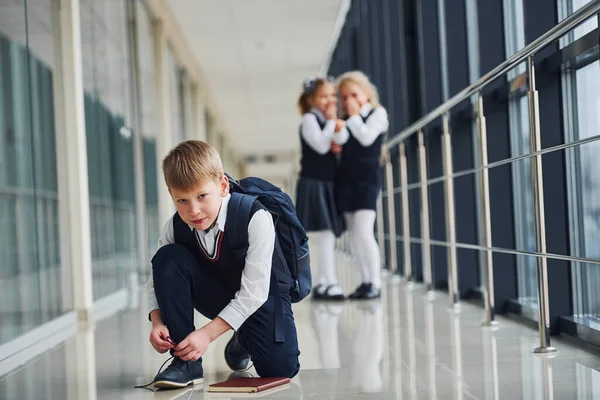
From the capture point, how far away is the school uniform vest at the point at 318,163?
3.62 metres

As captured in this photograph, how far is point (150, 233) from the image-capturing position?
19.3 feet

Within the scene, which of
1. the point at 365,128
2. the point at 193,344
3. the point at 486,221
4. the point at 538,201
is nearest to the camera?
the point at 193,344

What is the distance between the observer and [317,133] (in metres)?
3.53

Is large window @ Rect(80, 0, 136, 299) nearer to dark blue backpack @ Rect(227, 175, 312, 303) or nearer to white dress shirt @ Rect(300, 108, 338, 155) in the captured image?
white dress shirt @ Rect(300, 108, 338, 155)

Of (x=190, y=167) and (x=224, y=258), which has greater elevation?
(x=190, y=167)

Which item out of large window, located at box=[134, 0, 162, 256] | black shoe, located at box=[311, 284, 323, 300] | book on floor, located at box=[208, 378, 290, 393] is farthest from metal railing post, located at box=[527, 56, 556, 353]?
large window, located at box=[134, 0, 162, 256]

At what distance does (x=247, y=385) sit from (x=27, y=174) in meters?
1.41

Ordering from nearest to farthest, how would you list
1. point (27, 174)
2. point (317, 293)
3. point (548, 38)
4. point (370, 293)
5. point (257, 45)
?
point (548, 38) → point (27, 174) → point (370, 293) → point (317, 293) → point (257, 45)

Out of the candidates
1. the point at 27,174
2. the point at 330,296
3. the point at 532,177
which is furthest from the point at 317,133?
the point at 532,177

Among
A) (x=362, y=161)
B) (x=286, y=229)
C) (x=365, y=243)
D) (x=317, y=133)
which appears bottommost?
(x=365, y=243)

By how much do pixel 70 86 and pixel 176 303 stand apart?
185cm

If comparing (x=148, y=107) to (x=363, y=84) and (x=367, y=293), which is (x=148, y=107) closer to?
(x=363, y=84)

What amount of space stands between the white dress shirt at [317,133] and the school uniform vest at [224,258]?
67.8 inches

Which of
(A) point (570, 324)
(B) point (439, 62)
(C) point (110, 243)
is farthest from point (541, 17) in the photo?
(C) point (110, 243)
